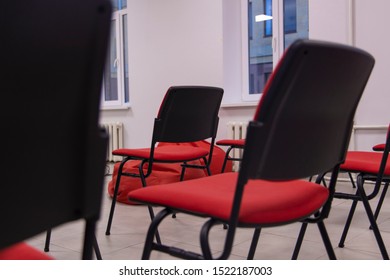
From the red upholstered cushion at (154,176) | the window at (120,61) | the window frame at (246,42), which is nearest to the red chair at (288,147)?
the red upholstered cushion at (154,176)

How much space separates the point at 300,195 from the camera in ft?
3.61

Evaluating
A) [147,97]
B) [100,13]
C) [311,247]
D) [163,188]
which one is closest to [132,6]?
[147,97]

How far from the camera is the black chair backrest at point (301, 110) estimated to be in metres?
0.83

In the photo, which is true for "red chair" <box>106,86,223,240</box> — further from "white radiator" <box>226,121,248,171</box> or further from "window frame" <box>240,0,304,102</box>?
"window frame" <box>240,0,304,102</box>

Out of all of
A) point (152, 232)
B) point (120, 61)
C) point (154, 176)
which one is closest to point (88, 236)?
point (152, 232)

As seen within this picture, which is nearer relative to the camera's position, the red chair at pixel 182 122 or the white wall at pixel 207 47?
the red chair at pixel 182 122

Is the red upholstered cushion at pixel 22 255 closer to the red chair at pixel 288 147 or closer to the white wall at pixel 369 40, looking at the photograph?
the red chair at pixel 288 147

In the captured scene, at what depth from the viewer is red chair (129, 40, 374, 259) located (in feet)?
2.77

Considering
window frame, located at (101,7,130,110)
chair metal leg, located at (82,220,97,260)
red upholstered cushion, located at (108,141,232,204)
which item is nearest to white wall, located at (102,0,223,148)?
window frame, located at (101,7,130,110)

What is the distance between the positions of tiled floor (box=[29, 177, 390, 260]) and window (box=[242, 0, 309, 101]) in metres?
2.09

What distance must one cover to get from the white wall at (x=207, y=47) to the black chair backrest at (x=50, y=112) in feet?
11.2

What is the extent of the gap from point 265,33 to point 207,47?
0.63 m

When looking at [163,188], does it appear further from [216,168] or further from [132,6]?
[132,6]

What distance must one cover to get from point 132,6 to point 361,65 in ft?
15.5
